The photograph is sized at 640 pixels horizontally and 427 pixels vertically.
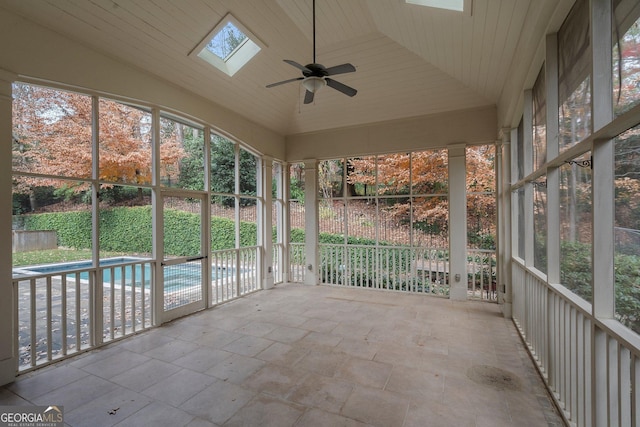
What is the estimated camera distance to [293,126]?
659cm

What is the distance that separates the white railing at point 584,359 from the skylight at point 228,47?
472 centimetres

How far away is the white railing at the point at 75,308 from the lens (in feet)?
9.61

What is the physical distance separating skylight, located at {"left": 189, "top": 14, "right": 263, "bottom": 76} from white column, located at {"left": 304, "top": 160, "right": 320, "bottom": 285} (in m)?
2.53

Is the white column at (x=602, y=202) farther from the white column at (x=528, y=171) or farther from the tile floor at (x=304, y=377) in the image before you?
the white column at (x=528, y=171)

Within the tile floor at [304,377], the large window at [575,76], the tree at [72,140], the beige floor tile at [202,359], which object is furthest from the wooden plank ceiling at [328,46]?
the beige floor tile at [202,359]

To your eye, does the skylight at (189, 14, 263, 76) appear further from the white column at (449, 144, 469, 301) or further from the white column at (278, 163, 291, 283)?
the white column at (449, 144, 469, 301)

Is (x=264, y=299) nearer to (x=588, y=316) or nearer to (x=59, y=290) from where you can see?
(x=59, y=290)

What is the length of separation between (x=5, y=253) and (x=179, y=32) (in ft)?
10.0

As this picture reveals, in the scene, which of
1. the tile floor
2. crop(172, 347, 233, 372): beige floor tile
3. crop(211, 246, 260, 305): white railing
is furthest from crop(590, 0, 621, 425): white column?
crop(211, 246, 260, 305): white railing

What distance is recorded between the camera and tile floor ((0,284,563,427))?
2205mm

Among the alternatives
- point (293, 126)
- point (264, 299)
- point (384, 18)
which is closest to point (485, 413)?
point (264, 299)

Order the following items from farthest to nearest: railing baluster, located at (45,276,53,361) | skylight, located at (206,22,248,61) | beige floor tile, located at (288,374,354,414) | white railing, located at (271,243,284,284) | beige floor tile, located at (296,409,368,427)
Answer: white railing, located at (271,243,284,284) → skylight, located at (206,22,248,61) → railing baluster, located at (45,276,53,361) → beige floor tile, located at (288,374,354,414) → beige floor tile, located at (296,409,368,427)

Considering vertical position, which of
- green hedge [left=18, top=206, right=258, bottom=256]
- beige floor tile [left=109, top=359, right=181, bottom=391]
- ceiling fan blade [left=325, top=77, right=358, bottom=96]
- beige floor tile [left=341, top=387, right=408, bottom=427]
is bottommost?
beige floor tile [left=109, top=359, right=181, bottom=391]

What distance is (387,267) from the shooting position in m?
5.99
